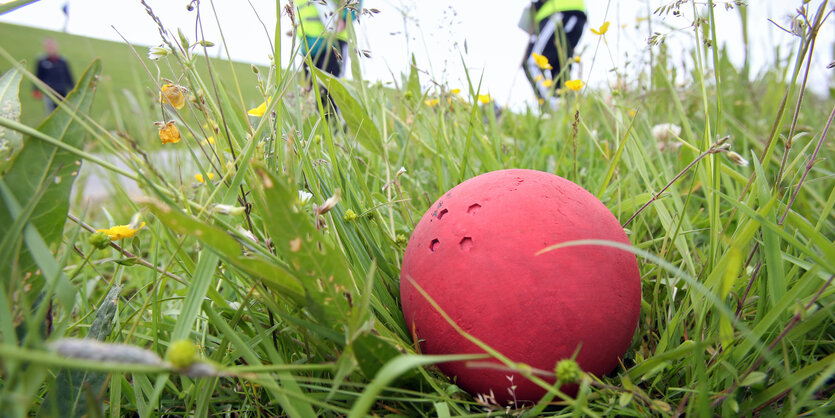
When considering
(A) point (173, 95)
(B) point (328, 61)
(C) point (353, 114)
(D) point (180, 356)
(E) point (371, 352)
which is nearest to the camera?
(D) point (180, 356)

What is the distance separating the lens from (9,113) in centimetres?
73

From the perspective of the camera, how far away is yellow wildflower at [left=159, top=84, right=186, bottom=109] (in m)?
0.87

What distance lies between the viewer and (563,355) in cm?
85

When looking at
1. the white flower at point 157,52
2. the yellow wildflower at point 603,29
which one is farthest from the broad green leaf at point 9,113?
the yellow wildflower at point 603,29

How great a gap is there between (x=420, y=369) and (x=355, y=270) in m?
0.26

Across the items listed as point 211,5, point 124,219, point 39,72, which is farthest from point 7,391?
point 39,72

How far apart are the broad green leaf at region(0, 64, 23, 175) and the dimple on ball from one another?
0.71 meters

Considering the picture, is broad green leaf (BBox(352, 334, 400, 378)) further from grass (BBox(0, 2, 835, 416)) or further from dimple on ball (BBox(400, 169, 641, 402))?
dimple on ball (BBox(400, 169, 641, 402))

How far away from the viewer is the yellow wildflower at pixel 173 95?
873mm

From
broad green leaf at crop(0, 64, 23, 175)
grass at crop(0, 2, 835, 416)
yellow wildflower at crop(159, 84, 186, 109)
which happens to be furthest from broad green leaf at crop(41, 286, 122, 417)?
yellow wildflower at crop(159, 84, 186, 109)

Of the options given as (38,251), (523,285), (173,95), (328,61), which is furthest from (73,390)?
(328,61)

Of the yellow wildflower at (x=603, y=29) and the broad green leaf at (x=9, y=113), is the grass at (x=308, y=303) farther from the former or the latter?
the yellow wildflower at (x=603, y=29)

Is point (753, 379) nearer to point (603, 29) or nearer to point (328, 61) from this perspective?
point (603, 29)

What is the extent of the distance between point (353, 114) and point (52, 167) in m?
0.69
